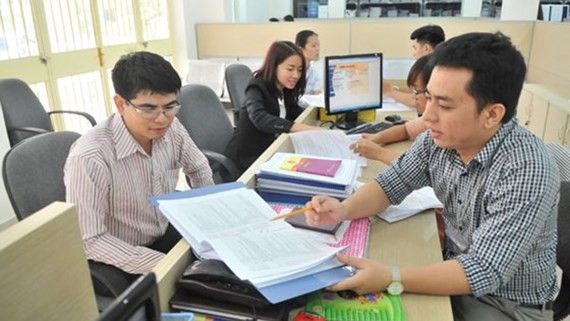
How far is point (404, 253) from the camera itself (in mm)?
1155

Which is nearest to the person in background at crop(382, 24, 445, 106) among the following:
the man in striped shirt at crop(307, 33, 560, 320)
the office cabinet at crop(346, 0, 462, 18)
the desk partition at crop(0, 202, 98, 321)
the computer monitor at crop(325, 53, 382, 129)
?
the computer monitor at crop(325, 53, 382, 129)

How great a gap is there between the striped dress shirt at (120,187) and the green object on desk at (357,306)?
0.56 metres

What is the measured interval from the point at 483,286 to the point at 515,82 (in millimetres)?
485

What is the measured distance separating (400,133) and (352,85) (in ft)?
1.83

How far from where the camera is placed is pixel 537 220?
0.98m

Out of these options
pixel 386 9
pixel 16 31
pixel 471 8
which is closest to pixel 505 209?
pixel 16 31

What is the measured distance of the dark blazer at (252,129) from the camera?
2387mm

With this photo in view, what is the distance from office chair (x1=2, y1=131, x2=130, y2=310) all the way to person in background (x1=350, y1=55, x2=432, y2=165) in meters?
1.07

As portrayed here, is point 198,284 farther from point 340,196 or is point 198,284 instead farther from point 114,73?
point 114,73

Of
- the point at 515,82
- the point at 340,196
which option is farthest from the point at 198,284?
the point at 515,82

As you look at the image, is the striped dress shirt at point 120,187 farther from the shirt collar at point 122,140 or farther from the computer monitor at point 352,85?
the computer monitor at point 352,85

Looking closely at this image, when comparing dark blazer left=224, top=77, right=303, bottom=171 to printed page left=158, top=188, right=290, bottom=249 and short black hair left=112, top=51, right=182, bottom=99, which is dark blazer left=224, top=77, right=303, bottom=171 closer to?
short black hair left=112, top=51, right=182, bottom=99

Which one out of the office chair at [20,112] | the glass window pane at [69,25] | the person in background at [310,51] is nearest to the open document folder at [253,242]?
the office chair at [20,112]

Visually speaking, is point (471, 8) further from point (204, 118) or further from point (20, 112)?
point (20, 112)
